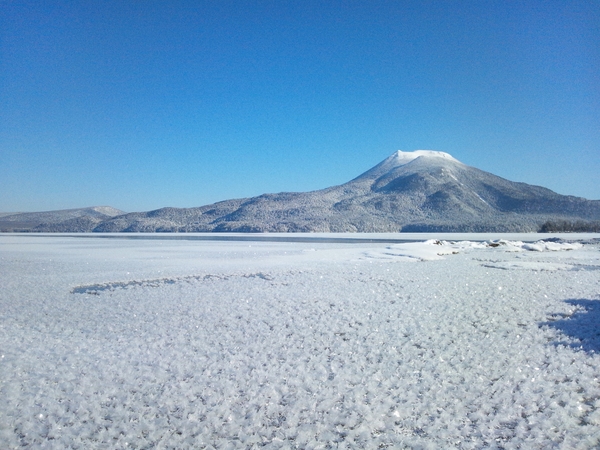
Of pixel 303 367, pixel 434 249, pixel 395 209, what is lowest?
pixel 303 367

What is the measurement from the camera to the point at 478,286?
11.4 metres

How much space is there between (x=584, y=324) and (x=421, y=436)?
17.5 feet

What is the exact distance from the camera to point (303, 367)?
224 inches

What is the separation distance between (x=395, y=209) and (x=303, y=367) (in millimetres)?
134299

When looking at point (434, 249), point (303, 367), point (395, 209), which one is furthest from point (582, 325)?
point (395, 209)

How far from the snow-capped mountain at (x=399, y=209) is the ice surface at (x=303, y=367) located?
89.7m

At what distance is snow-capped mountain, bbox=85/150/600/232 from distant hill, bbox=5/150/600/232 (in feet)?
0.93

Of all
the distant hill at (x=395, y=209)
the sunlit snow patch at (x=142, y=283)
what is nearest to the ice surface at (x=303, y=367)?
the sunlit snow patch at (x=142, y=283)

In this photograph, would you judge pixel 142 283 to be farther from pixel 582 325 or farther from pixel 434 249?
pixel 434 249

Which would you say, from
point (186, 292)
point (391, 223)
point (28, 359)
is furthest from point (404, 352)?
point (391, 223)

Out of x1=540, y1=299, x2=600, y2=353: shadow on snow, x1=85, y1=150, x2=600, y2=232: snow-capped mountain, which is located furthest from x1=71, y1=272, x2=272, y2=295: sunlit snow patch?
x1=85, y1=150, x2=600, y2=232: snow-capped mountain

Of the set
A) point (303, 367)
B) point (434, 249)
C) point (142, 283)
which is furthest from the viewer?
point (434, 249)

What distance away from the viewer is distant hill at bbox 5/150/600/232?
108m

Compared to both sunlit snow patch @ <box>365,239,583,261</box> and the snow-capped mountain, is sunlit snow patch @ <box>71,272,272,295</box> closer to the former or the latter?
sunlit snow patch @ <box>365,239,583,261</box>
